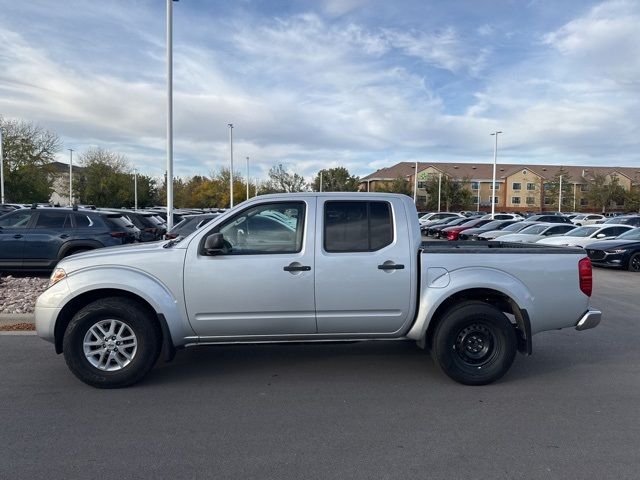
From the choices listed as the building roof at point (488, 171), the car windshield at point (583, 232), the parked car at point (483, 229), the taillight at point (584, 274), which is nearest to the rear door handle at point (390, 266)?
the taillight at point (584, 274)

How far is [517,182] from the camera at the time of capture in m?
87.8

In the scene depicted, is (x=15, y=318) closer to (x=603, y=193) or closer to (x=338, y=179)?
(x=338, y=179)

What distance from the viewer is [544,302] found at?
498 cm

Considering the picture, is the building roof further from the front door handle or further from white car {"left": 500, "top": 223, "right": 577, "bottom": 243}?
the front door handle

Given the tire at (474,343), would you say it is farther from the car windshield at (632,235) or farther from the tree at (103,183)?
the tree at (103,183)

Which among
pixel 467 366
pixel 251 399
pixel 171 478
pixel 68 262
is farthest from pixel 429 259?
pixel 68 262

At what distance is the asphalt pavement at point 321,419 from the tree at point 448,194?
72.5m

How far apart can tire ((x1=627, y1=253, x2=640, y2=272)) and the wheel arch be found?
14.4m

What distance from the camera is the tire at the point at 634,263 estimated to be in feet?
48.1

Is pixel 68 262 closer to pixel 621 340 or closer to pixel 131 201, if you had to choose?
pixel 621 340

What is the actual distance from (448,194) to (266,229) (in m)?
74.5

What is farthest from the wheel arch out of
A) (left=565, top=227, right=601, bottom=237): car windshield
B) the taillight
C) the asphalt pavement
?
(left=565, top=227, right=601, bottom=237): car windshield

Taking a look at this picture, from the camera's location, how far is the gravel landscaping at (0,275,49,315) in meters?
7.75

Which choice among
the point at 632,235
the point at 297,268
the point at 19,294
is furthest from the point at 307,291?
the point at 632,235
